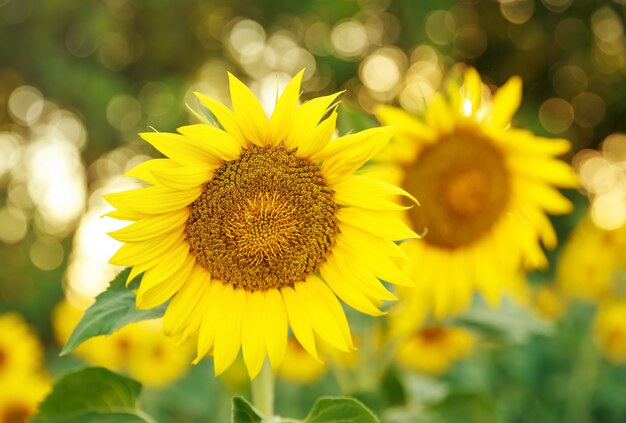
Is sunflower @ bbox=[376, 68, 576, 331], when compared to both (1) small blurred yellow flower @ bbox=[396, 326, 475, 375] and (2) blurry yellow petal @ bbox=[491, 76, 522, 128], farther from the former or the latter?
(1) small blurred yellow flower @ bbox=[396, 326, 475, 375]

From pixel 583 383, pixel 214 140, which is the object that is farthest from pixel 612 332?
pixel 214 140

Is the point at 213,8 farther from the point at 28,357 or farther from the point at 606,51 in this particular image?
the point at 28,357

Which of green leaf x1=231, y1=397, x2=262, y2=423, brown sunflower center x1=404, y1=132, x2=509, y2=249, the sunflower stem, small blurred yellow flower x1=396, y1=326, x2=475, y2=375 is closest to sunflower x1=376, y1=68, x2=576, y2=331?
brown sunflower center x1=404, y1=132, x2=509, y2=249

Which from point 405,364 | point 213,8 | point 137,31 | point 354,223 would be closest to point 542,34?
point 213,8

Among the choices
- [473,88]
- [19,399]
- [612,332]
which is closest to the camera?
[473,88]

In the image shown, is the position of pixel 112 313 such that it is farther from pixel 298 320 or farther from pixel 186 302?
pixel 298 320

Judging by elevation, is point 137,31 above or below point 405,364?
above

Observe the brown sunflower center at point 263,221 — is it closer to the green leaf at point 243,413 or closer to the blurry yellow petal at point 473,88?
the green leaf at point 243,413
